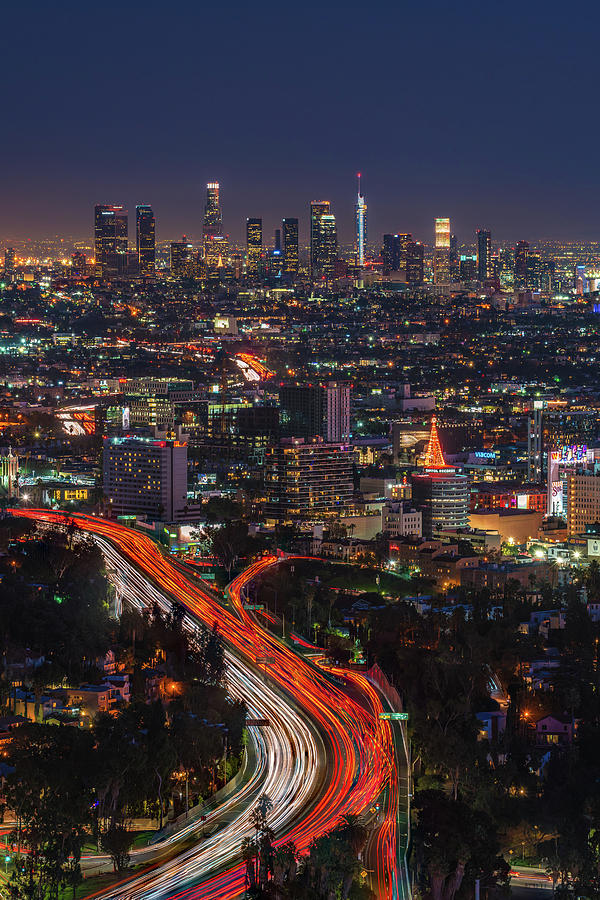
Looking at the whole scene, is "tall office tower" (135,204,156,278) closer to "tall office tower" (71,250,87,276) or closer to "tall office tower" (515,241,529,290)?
"tall office tower" (71,250,87,276)

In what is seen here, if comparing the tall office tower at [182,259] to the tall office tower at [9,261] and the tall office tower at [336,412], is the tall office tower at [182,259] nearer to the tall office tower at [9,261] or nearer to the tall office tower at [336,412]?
the tall office tower at [9,261]

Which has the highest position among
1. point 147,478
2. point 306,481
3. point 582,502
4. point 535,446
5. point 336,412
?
point 336,412

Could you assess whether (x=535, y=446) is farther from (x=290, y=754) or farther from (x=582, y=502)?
(x=290, y=754)

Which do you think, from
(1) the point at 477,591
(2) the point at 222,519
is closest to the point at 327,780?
(1) the point at 477,591

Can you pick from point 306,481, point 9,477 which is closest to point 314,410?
point 306,481

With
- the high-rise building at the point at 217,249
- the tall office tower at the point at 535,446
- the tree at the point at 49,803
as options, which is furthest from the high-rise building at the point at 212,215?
the tree at the point at 49,803

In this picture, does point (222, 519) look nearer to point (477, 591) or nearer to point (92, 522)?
point (92, 522)
